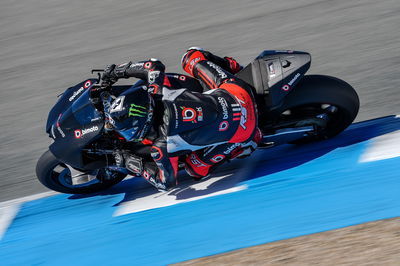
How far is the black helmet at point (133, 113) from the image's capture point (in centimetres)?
442

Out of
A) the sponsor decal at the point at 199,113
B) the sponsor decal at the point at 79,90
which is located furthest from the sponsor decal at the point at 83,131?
the sponsor decal at the point at 199,113

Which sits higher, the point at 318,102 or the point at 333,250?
the point at 318,102

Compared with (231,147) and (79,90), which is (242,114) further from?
(79,90)

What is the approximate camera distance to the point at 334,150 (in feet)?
18.2

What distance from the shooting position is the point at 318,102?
5070 mm

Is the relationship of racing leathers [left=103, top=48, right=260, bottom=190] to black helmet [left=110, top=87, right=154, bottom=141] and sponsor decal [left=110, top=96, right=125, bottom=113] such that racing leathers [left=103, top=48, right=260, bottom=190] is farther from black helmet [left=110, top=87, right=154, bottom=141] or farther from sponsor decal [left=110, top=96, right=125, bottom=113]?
sponsor decal [left=110, top=96, right=125, bottom=113]

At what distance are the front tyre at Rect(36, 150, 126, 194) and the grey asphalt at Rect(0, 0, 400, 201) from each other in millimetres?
451

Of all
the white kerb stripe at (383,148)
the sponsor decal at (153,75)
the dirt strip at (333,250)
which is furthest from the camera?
the white kerb stripe at (383,148)

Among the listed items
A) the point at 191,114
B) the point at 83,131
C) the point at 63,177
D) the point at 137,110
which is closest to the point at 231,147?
the point at 191,114

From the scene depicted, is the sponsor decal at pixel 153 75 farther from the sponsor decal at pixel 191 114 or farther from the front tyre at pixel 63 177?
the front tyre at pixel 63 177

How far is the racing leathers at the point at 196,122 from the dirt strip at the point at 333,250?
0.95m

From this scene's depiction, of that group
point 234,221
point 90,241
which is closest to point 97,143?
point 90,241

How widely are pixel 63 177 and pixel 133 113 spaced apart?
1.44 m

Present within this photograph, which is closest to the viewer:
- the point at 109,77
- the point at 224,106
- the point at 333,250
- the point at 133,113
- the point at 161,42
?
the point at 333,250
